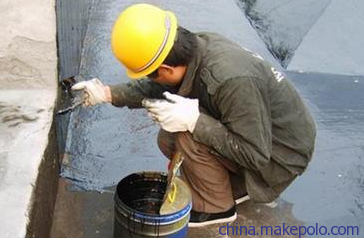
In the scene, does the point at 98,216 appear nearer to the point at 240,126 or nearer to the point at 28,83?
the point at 28,83

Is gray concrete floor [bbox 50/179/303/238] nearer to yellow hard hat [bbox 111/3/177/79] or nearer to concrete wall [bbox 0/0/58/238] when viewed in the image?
concrete wall [bbox 0/0/58/238]

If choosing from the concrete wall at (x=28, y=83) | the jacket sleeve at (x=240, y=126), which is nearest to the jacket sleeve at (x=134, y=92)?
the concrete wall at (x=28, y=83)

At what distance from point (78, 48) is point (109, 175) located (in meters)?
1.30

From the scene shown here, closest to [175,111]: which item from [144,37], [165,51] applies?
[165,51]

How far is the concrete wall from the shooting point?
2680mm

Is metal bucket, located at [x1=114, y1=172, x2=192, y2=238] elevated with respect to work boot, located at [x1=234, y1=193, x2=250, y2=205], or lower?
elevated

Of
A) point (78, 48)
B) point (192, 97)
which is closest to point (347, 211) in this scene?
point (192, 97)

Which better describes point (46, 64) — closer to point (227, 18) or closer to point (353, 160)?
point (353, 160)

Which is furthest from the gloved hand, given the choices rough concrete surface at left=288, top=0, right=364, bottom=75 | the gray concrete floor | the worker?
rough concrete surface at left=288, top=0, right=364, bottom=75

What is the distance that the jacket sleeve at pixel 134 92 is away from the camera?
309cm

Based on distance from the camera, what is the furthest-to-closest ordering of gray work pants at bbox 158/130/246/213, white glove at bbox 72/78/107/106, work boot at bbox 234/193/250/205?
work boot at bbox 234/193/250/205 < white glove at bbox 72/78/107/106 < gray work pants at bbox 158/130/246/213

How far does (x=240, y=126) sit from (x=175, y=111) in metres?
0.32

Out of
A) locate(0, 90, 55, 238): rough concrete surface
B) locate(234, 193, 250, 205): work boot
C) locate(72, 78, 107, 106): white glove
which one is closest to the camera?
locate(0, 90, 55, 238): rough concrete surface

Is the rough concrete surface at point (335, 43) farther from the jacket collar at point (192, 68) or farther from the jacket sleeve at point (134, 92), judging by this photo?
the jacket collar at point (192, 68)
